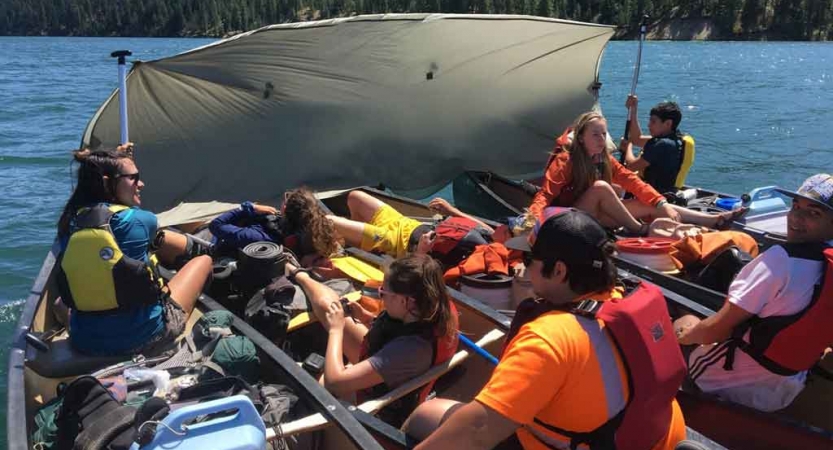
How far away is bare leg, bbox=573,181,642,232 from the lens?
5445mm

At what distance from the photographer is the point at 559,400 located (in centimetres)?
208

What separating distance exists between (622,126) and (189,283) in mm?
15411

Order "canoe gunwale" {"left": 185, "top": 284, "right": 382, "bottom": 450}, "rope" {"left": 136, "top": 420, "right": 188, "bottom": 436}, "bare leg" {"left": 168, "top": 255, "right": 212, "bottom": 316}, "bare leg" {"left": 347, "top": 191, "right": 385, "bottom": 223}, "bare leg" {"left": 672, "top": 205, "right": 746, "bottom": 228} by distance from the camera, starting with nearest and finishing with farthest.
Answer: "rope" {"left": 136, "top": 420, "right": 188, "bottom": 436} → "canoe gunwale" {"left": 185, "top": 284, "right": 382, "bottom": 450} → "bare leg" {"left": 168, "top": 255, "right": 212, "bottom": 316} → "bare leg" {"left": 672, "top": 205, "right": 746, "bottom": 228} → "bare leg" {"left": 347, "top": 191, "right": 385, "bottom": 223}

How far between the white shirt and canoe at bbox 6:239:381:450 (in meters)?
1.82

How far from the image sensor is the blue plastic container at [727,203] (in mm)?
6375

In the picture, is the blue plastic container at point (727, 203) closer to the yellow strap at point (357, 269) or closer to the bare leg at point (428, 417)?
the yellow strap at point (357, 269)

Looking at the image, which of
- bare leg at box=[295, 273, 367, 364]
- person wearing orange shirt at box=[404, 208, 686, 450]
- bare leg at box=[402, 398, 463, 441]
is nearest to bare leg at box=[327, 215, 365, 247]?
bare leg at box=[295, 273, 367, 364]

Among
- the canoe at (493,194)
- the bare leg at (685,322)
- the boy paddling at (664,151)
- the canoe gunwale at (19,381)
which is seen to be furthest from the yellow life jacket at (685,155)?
the canoe gunwale at (19,381)

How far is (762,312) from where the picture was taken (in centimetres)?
312

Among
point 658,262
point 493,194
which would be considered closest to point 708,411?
point 658,262

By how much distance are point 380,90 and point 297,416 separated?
4.62 m

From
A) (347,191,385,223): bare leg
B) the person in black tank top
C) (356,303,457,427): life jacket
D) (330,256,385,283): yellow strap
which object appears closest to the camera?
(356,303,457,427): life jacket

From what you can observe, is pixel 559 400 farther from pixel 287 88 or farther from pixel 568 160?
pixel 287 88

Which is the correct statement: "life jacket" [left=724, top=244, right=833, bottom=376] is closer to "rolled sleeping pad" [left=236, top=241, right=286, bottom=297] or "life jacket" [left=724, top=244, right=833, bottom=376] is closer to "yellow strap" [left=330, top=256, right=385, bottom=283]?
"yellow strap" [left=330, top=256, right=385, bottom=283]
